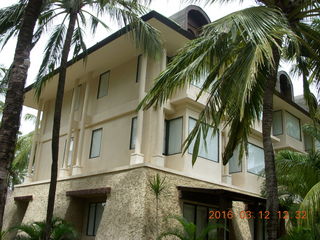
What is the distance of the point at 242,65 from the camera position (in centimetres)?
737

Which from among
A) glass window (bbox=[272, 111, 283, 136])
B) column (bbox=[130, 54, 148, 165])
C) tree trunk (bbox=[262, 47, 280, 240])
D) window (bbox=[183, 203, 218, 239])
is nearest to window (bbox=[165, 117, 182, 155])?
column (bbox=[130, 54, 148, 165])

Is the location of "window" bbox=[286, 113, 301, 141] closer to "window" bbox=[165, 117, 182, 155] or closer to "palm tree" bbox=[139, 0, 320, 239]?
A: "window" bbox=[165, 117, 182, 155]

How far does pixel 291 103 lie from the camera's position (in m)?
21.8

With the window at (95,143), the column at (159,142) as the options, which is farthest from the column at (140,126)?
the window at (95,143)

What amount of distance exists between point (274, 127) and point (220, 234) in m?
12.2

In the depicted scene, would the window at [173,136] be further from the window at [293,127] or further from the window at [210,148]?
the window at [293,127]

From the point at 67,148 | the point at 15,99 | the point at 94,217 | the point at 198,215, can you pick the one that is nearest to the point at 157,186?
the point at 198,215

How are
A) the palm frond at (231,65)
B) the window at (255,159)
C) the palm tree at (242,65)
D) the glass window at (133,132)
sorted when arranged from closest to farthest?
the palm frond at (231,65) < the palm tree at (242,65) < the glass window at (133,132) < the window at (255,159)

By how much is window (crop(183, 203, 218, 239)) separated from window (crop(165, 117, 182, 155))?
A: 2.24 metres

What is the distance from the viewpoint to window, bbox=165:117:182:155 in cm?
1495

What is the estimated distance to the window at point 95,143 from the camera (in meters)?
17.5

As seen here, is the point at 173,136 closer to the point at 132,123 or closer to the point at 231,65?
the point at 132,123

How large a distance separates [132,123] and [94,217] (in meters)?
4.33

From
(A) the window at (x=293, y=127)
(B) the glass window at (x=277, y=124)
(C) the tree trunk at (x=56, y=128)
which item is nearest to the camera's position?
(C) the tree trunk at (x=56, y=128)
